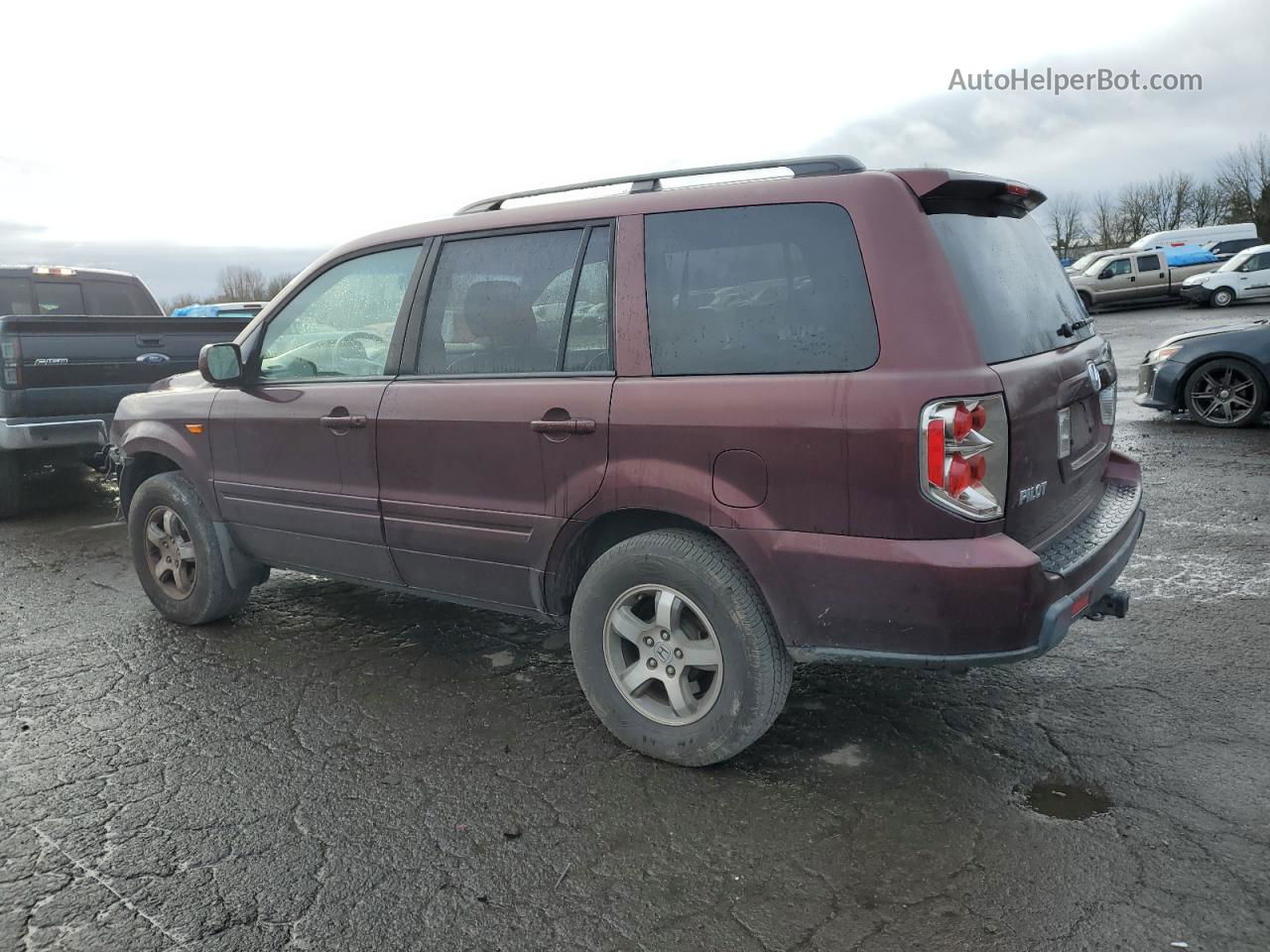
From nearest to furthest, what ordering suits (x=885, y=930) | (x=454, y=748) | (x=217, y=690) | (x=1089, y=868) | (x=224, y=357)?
(x=885, y=930) → (x=1089, y=868) → (x=454, y=748) → (x=217, y=690) → (x=224, y=357)

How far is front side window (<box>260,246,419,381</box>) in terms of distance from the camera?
410 centimetres

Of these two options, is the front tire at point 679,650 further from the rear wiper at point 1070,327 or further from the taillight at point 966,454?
the rear wiper at point 1070,327

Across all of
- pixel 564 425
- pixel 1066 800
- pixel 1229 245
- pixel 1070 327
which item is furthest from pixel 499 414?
pixel 1229 245

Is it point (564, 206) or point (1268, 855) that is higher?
point (564, 206)

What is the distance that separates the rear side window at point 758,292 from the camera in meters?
2.96

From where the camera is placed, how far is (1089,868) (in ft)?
8.76

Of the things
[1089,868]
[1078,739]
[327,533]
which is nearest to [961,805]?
[1089,868]

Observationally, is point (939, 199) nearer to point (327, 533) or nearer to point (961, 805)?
point (961, 805)

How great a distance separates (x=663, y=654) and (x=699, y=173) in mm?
1665

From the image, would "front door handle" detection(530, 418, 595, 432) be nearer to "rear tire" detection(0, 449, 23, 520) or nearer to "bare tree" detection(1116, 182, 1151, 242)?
"rear tire" detection(0, 449, 23, 520)

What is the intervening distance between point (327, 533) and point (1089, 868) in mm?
3144

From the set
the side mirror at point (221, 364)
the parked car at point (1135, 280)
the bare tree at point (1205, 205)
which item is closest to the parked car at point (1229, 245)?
the parked car at point (1135, 280)

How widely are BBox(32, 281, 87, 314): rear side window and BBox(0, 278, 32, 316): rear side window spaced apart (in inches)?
3.7

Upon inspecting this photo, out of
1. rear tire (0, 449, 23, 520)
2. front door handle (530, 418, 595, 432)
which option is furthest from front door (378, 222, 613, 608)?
rear tire (0, 449, 23, 520)
